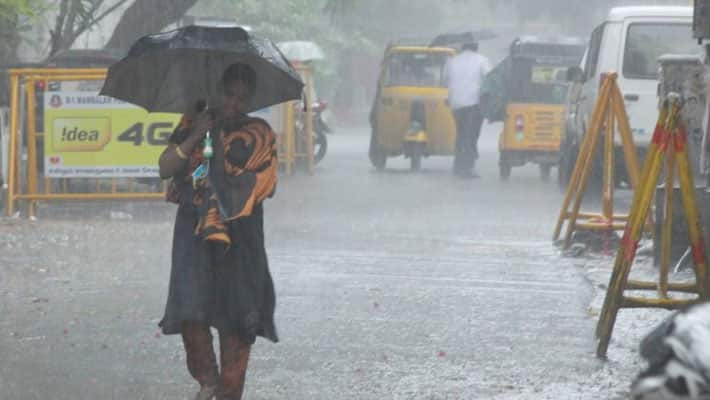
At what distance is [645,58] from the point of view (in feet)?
54.2

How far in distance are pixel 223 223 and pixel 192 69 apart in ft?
2.68

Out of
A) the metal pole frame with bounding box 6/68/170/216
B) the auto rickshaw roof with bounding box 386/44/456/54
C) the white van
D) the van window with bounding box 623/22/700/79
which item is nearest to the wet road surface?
the metal pole frame with bounding box 6/68/170/216

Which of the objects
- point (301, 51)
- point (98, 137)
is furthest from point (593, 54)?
point (301, 51)

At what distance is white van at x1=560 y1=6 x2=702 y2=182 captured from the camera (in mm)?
16281

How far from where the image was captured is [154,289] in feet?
33.1

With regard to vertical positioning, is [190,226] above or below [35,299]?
above

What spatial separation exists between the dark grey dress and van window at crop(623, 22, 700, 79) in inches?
432

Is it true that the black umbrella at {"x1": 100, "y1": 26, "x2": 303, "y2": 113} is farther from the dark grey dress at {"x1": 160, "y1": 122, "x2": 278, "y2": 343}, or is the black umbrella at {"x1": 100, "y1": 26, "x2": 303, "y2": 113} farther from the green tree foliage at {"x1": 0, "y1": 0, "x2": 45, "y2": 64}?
the green tree foliage at {"x1": 0, "y1": 0, "x2": 45, "y2": 64}

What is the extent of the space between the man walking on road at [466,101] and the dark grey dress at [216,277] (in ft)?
54.4

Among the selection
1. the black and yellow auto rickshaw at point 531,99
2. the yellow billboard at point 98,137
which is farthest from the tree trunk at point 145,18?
the yellow billboard at point 98,137

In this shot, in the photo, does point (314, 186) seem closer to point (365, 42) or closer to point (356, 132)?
point (356, 132)

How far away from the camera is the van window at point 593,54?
1717cm

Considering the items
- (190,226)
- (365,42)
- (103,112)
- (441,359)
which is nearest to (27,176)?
(103,112)

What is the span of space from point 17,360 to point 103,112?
24.0 ft
